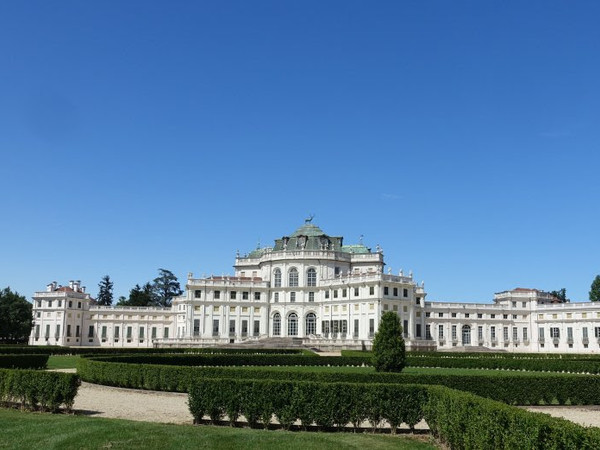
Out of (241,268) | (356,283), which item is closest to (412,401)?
(356,283)

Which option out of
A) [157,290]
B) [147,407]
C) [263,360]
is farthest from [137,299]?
[147,407]

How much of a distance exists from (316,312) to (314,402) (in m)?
67.0

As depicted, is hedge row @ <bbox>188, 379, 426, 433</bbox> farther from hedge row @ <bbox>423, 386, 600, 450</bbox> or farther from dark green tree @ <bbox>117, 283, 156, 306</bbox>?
dark green tree @ <bbox>117, 283, 156, 306</bbox>

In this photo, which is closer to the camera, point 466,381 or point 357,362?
point 466,381

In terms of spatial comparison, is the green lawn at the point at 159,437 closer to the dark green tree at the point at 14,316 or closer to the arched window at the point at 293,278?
the arched window at the point at 293,278

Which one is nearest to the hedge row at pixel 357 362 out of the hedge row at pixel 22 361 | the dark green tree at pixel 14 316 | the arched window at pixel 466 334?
the hedge row at pixel 22 361

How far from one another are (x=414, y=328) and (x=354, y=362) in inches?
1207

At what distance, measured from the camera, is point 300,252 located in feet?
275

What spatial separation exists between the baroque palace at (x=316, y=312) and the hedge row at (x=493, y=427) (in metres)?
59.5

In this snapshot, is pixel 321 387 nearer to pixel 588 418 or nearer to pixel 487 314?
pixel 588 418

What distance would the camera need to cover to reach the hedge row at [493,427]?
30.3 ft

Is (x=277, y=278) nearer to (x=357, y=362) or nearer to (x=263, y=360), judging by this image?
(x=357, y=362)

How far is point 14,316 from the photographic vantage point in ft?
260

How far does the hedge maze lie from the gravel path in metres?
0.73
